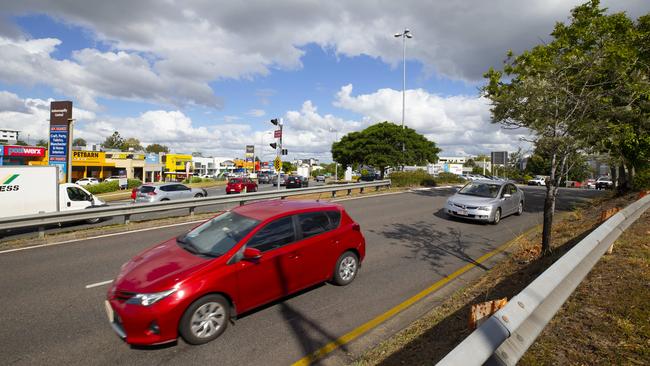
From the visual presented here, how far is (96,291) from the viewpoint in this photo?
5.67 metres

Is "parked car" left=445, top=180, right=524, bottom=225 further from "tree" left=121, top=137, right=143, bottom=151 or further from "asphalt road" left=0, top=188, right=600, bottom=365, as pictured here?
"tree" left=121, top=137, right=143, bottom=151

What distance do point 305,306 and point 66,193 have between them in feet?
42.1

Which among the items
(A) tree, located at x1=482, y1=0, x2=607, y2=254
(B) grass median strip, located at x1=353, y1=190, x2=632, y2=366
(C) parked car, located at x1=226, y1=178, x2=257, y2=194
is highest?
(A) tree, located at x1=482, y1=0, x2=607, y2=254

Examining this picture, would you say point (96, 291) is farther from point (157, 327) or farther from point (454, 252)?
point (454, 252)

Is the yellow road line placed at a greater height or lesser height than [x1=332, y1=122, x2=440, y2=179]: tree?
lesser

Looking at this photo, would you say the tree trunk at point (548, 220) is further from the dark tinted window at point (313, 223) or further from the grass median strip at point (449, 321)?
the dark tinted window at point (313, 223)

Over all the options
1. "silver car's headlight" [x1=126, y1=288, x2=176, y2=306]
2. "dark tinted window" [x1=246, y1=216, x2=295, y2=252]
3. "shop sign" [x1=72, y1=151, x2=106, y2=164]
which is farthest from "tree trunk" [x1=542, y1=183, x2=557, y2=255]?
"shop sign" [x1=72, y1=151, x2=106, y2=164]

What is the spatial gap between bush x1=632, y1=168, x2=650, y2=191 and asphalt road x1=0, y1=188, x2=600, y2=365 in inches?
574

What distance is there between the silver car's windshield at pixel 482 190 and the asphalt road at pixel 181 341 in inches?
110

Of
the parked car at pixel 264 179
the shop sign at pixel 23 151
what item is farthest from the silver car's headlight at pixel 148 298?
the shop sign at pixel 23 151

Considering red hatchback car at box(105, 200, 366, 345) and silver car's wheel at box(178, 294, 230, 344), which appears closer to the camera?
red hatchback car at box(105, 200, 366, 345)

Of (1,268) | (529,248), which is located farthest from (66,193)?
(529,248)

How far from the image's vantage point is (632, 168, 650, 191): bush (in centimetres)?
1817

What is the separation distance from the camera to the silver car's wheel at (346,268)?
231 inches
